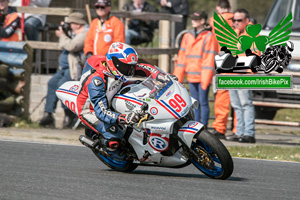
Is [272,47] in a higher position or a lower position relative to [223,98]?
higher

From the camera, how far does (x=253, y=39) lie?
36.3ft

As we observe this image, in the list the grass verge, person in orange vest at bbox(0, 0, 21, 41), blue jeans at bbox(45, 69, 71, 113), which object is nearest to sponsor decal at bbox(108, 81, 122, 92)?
the grass verge

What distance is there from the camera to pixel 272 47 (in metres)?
10.7

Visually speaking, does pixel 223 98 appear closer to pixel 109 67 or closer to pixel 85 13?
pixel 85 13

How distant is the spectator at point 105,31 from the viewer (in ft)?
40.4

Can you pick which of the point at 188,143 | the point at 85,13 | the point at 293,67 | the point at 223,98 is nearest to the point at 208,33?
the point at 223,98

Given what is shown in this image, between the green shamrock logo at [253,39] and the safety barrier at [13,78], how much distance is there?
4.45m

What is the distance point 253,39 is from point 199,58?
1499 millimetres

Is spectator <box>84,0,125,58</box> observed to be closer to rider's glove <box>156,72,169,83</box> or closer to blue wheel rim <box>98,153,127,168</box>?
blue wheel rim <box>98,153,127,168</box>

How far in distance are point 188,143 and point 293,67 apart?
6.23 m

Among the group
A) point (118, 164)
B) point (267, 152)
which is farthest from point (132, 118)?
point (267, 152)

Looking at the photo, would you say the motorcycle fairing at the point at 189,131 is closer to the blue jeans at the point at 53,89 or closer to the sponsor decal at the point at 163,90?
the sponsor decal at the point at 163,90

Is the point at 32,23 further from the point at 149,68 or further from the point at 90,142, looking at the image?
the point at 149,68

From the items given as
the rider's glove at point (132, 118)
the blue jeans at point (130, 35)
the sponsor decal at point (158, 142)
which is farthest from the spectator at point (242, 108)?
the rider's glove at point (132, 118)
